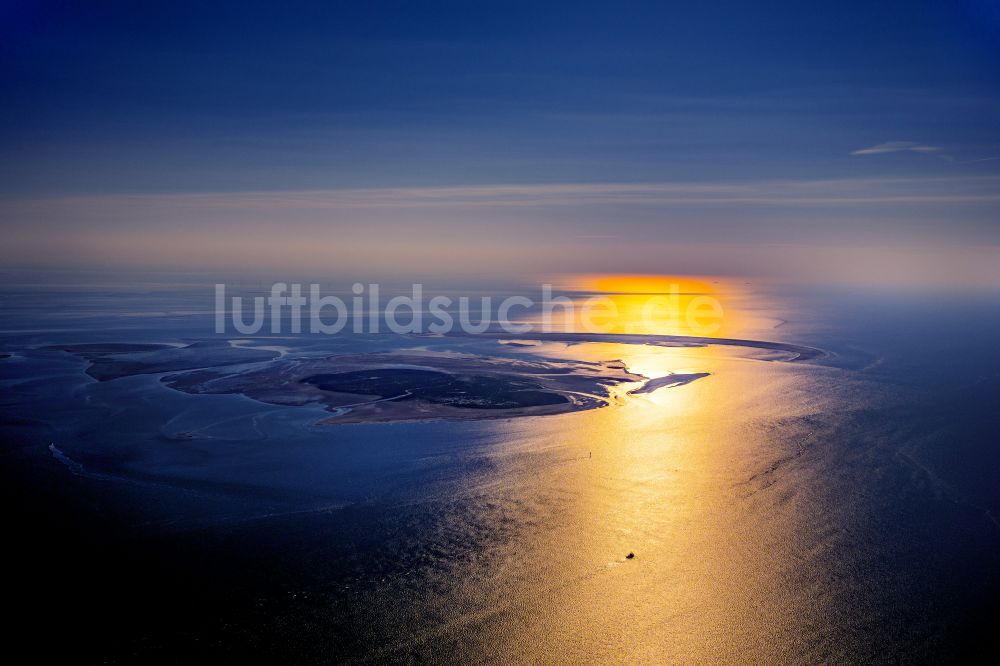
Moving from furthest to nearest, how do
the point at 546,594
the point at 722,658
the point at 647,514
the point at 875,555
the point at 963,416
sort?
the point at 963,416, the point at 647,514, the point at 875,555, the point at 546,594, the point at 722,658

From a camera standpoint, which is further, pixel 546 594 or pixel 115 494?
pixel 115 494

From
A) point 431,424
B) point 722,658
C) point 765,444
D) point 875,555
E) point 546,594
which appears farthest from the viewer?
point 431,424

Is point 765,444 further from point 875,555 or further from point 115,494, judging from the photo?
point 115,494

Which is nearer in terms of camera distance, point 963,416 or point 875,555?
point 875,555

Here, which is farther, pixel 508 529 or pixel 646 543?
pixel 508 529

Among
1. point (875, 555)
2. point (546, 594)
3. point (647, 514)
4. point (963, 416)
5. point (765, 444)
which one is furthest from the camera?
point (963, 416)

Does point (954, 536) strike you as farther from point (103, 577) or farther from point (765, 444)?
point (103, 577)

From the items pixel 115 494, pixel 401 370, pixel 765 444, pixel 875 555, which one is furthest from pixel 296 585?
pixel 401 370

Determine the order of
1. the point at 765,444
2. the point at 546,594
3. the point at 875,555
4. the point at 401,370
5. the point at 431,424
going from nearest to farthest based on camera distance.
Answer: the point at 546,594 < the point at 875,555 < the point at 765,444 < the point at 431,424 < the point at 401,370

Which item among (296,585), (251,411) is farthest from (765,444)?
(251,411)
